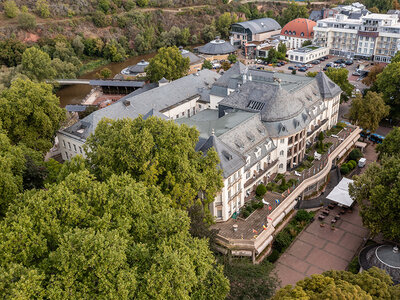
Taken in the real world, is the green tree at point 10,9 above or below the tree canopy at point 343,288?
above

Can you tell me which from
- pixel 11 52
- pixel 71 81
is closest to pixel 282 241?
pixel 71 81

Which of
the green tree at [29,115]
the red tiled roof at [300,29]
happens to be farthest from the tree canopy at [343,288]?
the red tiled roof at [300,29]

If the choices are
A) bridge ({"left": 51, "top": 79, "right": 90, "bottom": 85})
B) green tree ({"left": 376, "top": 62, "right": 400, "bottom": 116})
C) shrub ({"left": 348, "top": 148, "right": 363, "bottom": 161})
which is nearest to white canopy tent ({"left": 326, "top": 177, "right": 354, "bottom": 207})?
shrub ({"left": 348, "top": 148, "right": 363, "bottom": 161})

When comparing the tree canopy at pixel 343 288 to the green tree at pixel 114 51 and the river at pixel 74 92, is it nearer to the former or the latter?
the river at pixel 74 92

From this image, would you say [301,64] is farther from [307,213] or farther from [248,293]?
[248,293]

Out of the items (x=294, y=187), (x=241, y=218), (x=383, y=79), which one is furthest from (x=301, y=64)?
(x=241, y=218)

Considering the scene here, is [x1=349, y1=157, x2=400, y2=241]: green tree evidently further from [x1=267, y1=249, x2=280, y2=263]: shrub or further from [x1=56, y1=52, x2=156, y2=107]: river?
[x1=56, y1=52, x2=156, y2=107]: river

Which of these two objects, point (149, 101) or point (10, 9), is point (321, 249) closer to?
point (149, 101)
